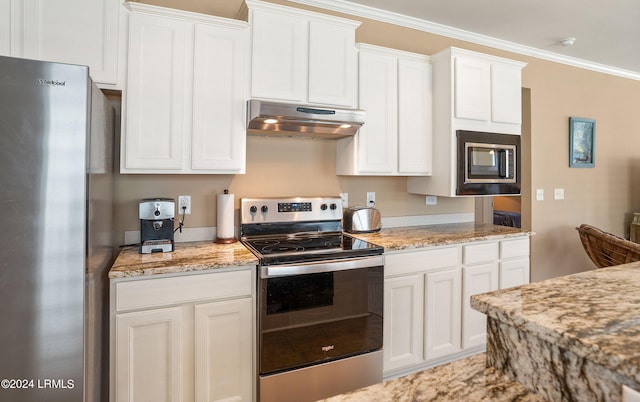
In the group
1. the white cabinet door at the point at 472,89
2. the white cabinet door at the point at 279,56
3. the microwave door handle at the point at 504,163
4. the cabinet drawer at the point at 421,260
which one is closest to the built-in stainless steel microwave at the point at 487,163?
the microwave door handle at the point at 504,163

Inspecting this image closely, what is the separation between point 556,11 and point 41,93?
3543 mm

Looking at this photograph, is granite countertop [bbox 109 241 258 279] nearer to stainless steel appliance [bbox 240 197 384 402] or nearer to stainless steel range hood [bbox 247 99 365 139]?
stainless steel appliance [bbox 240 197 384 402]

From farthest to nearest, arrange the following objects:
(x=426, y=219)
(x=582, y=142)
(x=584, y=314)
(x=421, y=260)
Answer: (x=582, y=142) → (x=426, y=219) → (x=421, y=260) → (x=584, y=314)

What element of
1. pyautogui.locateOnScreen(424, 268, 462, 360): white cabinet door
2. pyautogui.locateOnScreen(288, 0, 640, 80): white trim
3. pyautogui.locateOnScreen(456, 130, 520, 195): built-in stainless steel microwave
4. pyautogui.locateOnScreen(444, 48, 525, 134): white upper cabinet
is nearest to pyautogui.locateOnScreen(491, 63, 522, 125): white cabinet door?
pyautogui.locateOnScreen(444, 48, 525, 134): white upper cabinet

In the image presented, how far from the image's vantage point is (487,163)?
9.41 feet

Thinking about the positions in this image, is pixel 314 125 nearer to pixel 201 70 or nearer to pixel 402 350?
pixel 201 70

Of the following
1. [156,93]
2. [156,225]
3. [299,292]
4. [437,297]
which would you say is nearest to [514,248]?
[437,297]

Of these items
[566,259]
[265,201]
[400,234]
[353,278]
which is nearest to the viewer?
[353,278]

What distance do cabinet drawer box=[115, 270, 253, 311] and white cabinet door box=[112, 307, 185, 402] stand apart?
52mm

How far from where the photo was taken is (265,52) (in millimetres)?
2279

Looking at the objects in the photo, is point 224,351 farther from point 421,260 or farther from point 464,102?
point 464,102

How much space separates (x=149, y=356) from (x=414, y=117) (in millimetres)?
2325

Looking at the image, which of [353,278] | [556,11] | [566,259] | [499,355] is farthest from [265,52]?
[566,259]

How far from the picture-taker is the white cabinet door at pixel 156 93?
200 cm
